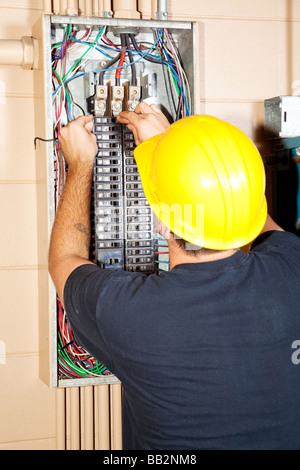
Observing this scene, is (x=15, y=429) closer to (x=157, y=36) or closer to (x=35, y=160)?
(x=35, y=160)

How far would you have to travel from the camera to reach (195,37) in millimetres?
2043

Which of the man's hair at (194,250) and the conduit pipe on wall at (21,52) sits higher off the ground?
the conduit pipe on wall at (21,52)

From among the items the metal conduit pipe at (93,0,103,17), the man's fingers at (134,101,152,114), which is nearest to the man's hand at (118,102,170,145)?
the man's fingers at (134,101,152,114)

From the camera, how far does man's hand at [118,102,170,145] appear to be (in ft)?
5.90

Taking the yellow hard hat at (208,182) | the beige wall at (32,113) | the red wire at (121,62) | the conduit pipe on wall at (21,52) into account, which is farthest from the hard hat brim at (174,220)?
the beige wall at (32,113)

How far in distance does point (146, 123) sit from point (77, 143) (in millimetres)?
276

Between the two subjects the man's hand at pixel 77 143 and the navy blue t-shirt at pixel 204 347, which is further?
the man's hand at pixel 77 143

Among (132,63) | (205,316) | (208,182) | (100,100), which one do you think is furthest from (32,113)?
(205,316)

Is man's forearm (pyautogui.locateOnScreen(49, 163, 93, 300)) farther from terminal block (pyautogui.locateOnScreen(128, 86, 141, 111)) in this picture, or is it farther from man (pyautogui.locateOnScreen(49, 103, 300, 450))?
terminal block (pyautogui.locateOnScreen(128, 86, 141, 111))

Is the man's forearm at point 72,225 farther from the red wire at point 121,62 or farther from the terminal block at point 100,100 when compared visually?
the red wire at point 121,62

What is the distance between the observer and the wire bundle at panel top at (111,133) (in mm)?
2047

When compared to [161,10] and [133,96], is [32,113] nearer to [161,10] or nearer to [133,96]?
[133,96]

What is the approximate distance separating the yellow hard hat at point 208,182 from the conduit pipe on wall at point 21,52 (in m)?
0.91

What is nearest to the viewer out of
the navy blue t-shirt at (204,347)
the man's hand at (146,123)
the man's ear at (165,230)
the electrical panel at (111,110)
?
the navy blue t-shirt at (204,347)
